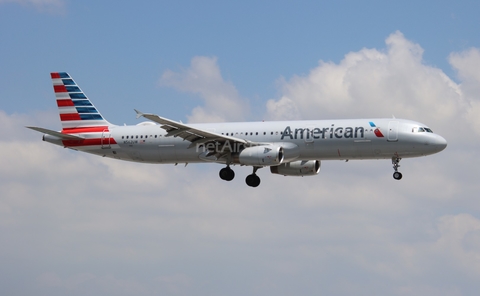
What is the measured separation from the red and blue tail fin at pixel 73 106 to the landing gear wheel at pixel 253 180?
39.0ft

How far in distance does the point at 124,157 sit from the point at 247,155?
10881 mm

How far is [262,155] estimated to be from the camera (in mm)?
54500

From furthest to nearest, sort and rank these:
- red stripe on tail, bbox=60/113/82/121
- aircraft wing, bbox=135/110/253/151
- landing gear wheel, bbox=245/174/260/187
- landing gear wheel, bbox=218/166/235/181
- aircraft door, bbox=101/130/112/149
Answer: red stripe on tail, bbox=60/113/82/121
landing gear wheel, bbox=245/174/260/187
aircraft door, bbox=101/130/112/149
landing gear wheel, bbox=218/166/235/181
aircraft wing, bbox=135/110/253/151

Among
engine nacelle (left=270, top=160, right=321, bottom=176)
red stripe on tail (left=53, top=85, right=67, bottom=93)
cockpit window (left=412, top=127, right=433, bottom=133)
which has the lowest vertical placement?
engine nacelle (left=270, top=160, right=321, bottom=176)

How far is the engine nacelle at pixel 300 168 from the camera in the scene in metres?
60.4

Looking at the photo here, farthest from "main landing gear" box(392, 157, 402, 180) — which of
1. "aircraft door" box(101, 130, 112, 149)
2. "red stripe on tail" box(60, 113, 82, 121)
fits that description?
"red stripe on tail" box(60, 113, 82, 121)

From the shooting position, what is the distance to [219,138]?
55656mm

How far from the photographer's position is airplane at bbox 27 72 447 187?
53312 mm

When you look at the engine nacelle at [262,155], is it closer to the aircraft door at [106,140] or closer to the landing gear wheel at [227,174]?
the landing gear wheel at [227,174]

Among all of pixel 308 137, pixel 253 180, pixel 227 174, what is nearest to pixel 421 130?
pixel 308 137

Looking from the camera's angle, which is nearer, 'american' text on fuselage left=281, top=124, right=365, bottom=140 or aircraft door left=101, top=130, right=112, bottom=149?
'american' text on fuselage left=281, top=124, right=365, bottom=140

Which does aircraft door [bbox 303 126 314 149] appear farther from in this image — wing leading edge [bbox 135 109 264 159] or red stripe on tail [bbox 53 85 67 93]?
red stripe on tail [bbox 53 85 67 93]

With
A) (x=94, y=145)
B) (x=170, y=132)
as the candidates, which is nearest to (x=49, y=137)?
(x=94, y=145)

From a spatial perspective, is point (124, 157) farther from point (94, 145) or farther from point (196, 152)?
point (196, 152)
